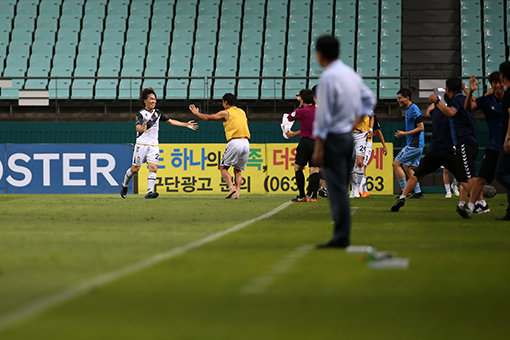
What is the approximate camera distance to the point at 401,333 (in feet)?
16.5

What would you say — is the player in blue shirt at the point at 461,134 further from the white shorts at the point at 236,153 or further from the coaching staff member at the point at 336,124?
the white shorts at the point at 236,153

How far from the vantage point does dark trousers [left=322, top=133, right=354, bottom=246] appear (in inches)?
367

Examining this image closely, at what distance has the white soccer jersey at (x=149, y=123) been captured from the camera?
816 inches

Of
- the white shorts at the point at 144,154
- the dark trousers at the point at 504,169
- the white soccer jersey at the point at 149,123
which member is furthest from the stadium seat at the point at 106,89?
the dark trousers at the point at 504,169

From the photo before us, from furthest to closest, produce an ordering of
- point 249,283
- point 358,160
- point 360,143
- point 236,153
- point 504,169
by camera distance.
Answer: point 360,143
point 358,160
point 236,153
point 504,169
point 249,283

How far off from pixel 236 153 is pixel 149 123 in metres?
2.13

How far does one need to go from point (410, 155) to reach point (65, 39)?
17360mm

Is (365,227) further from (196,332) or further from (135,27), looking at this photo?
(135,27)

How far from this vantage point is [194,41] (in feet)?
110

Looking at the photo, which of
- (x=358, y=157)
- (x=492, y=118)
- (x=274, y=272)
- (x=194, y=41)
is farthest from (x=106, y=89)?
(x=274, y=272)

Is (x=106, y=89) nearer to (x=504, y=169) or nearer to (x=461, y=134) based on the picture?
(x=461, y=134)

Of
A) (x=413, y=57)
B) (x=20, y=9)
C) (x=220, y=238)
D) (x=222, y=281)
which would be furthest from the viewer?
(x=20, y=9)

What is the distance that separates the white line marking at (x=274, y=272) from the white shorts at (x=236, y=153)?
10458 millimetres

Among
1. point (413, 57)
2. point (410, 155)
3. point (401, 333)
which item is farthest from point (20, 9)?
point (401, 333)
